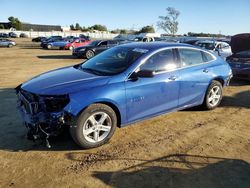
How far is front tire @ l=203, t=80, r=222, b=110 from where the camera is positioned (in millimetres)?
6656

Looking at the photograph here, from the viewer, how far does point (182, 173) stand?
3.99 metres

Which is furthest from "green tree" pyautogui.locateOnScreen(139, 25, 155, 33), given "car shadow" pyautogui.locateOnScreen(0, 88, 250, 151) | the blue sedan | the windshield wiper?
the windshield wiper

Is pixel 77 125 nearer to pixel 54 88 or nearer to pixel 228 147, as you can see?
pixel 54 88

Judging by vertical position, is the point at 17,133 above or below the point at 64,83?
below

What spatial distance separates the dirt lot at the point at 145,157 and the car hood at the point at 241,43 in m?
10.6

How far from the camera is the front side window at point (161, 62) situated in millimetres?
5391

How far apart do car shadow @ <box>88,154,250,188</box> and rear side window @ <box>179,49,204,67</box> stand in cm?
230

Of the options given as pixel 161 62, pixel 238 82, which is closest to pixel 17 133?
pixel 161 62

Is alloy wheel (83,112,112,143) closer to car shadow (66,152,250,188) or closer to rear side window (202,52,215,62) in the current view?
car shadow (66,152,250,188)

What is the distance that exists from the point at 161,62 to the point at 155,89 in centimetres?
60

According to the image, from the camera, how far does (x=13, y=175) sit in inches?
155

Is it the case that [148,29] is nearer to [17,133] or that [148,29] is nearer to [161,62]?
[161,62]

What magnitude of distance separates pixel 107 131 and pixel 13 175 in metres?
1.60

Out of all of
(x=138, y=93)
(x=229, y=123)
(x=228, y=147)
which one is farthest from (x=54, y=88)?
(x=229, y=123)
